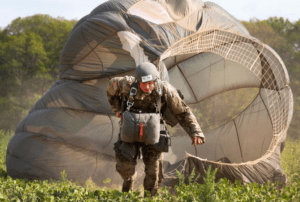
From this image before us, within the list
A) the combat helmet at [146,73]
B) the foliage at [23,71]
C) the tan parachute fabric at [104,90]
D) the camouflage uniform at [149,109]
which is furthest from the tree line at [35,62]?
the combat helmet at [146,73]

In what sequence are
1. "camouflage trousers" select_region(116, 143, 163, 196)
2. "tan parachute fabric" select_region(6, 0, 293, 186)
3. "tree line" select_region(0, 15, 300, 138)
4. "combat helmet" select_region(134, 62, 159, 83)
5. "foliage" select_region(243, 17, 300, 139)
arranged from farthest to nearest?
"tree line" select_region(0, 15, 300, 138) → "foliage" select_region(243, 17, 300, 139) → "tan parachute fabric" select_region(6, 0, 293, 186) → "camouflage trousers" select_region(116, 143, 163, 196) → "combat helmet" select_region(134, 62, 159, 83)

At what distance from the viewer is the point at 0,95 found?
24625mm

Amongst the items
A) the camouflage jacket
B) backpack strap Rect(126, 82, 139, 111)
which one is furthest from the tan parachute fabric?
backpack strap Rect(126, 82, 139, 111)

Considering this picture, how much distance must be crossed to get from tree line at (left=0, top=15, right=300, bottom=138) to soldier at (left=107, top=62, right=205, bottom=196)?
19203 millimetres

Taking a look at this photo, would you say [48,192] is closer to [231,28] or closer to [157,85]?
[157,85]

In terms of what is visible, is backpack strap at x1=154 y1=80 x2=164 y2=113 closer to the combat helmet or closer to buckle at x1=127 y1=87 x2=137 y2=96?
the combat helmet

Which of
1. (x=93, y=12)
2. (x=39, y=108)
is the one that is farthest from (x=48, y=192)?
(x=93, y=12)

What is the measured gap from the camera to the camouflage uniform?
4854 mm

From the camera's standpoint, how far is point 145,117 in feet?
15.3

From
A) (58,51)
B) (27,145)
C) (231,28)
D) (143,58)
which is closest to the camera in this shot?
(143,58)

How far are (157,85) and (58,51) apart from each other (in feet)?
73.8

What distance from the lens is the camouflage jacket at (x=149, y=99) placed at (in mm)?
4824

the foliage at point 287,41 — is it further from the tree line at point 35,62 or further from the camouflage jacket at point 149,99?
the camouflage jacket at point 149,99

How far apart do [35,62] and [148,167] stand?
21835 mm
